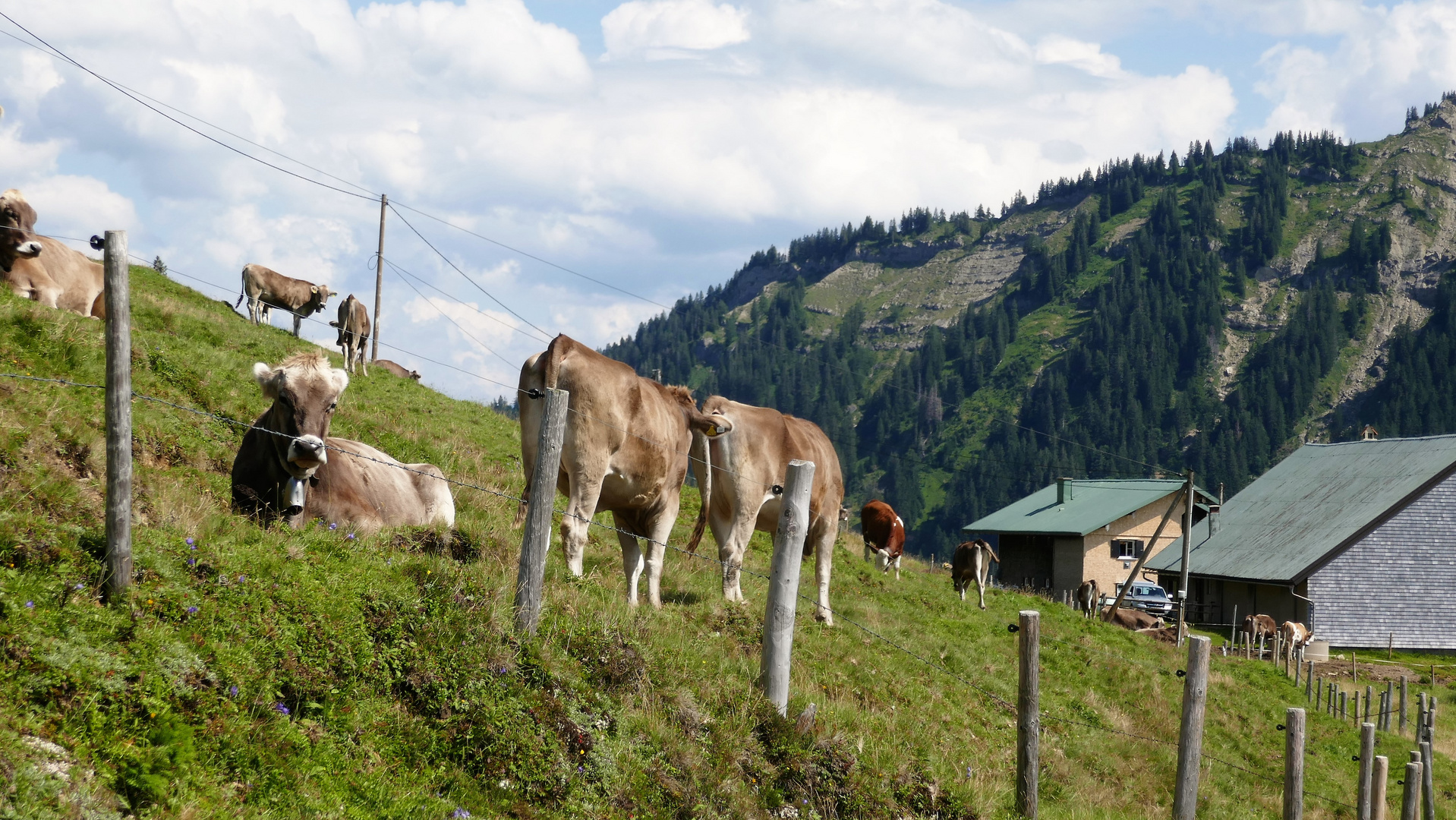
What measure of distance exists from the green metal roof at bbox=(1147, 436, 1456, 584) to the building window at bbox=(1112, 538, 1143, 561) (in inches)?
267

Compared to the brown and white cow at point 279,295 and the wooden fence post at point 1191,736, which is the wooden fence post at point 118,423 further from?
the brown and white cow at point 279,295

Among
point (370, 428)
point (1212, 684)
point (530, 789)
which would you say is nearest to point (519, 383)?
point (530, 789)

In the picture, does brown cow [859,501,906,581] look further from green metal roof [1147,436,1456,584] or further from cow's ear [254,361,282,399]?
green metal roof [1147,436,1456,584]

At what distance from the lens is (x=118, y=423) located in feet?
17.7

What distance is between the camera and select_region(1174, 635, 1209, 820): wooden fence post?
9.86m

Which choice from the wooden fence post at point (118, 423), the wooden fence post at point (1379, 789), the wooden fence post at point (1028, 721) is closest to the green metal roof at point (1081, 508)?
the wooden fence post at point (1379, 789)

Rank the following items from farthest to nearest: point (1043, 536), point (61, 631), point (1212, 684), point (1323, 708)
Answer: point (1043, 536) < point (1323, 708) < point (1212, 684) < point (61, 631)

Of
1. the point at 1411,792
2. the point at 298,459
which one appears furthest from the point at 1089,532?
the point at 298,459

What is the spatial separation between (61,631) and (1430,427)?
197 metres

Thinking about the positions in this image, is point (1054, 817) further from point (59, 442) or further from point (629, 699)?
point (59, 442)

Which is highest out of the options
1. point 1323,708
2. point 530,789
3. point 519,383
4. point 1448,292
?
point 1448,292

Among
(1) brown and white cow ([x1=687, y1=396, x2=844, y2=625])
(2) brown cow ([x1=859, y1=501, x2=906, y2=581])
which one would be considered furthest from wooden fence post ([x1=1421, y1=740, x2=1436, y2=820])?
(2) brown cow ([x1=859, y1=501, x2=906, y2=581])

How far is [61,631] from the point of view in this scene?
4996mm

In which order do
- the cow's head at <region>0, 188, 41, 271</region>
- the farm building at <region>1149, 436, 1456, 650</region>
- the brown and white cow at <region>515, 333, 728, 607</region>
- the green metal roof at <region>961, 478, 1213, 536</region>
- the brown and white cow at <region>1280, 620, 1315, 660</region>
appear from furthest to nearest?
the green metal roof at <region>961, 478, 1213, 536</region> → the farm building at <region>1149, 436, 1456, 650</region> → the brown and white cow at <region>1280, 620, 1315, 660</region> → the cow's head at <region>0, 188, 41, 271</region> → the brown and white cow at <region>515, 333, 728, 607</region>
